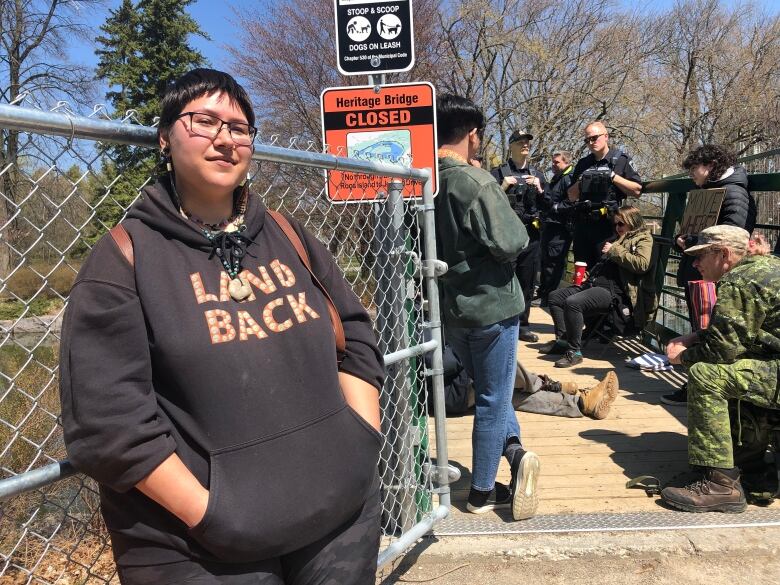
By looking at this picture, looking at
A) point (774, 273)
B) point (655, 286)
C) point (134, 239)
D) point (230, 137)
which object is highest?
point (230, 137)

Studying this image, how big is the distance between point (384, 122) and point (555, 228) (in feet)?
13.8

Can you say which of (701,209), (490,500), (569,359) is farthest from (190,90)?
(569,359)

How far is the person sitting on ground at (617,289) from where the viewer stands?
19.8 ft

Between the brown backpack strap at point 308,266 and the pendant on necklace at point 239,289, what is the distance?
0.72 ft

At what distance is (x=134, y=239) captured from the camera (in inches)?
54.8

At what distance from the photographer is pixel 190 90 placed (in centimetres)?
148

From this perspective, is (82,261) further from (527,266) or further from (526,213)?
(526,213)

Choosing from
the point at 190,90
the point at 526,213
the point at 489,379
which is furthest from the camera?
the point at 526,213

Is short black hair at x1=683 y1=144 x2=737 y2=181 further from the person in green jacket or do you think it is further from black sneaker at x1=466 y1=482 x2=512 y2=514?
black sneaker at x1=466 y1=482 x2=512 y2=514

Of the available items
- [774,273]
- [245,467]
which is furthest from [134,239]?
[774,273]

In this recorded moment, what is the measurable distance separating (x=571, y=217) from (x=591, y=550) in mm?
4466

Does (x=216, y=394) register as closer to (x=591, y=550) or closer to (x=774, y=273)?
(x=591, y=550)

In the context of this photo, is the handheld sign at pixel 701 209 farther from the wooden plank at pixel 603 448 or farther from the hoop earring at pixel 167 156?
the hoop earring at pixel 167 156

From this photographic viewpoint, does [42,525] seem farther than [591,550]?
Yes
